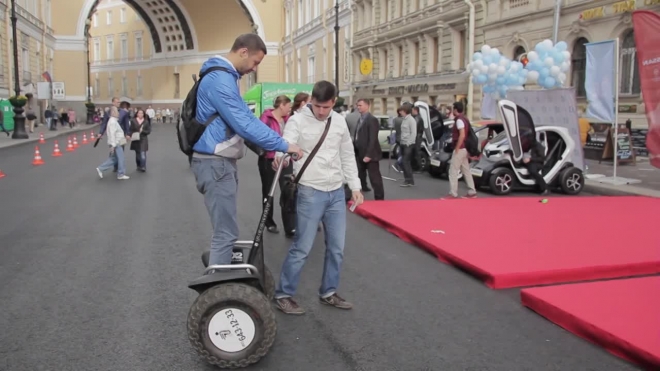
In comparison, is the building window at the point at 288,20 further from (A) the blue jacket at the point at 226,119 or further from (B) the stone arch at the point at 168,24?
(A) the blue jacket at the point at 226,119

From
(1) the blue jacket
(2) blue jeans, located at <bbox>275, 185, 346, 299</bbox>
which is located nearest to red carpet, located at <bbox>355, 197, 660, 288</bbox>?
(2) blue jeans, located at <bbox>275, 185, 346, 299</bbox>

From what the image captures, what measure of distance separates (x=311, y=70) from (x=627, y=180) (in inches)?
1672

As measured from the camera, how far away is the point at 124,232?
316 inches

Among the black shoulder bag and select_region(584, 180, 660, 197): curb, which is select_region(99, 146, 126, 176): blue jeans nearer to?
the black shoulder bag

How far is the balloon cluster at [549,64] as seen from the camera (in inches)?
640

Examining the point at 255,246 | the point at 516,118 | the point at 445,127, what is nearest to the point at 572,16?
the point at 445,127

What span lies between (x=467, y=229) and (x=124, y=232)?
4.38m

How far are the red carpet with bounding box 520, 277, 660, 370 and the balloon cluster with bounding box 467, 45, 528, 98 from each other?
40.5ft

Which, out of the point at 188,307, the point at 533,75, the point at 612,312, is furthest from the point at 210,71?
the point at 533,75

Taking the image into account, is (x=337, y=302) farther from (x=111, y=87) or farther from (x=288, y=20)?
(x=111, y=87)

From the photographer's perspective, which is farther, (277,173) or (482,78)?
(482,78)

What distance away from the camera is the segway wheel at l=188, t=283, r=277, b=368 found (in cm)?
379

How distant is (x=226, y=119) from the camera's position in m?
3.97

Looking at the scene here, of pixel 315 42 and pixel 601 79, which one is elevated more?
pixel 315 42
